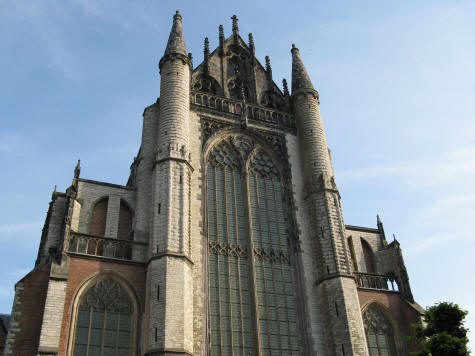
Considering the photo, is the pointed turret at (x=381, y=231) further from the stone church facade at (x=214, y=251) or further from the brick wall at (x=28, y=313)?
the brick wall at (x=28, y=313)

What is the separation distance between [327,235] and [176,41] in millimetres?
12939

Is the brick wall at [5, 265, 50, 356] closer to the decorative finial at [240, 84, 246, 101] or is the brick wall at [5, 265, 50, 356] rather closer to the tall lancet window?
the tall lancet window

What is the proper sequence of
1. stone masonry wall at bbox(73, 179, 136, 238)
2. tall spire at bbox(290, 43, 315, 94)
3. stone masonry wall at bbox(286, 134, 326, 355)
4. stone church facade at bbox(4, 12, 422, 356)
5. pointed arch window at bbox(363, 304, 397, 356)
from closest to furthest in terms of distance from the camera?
stone church facade at bbox(4, 12, 422, 356) → stone masonry wall at bbox(73, 179, 136, 238) → stone masonry wall at bbox(286, 134, 326, 355) → pointed arch window at bbox(363, 304, 397, 356) → tall spire at bbox(290, 43, 315, 94)

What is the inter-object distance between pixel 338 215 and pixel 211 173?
258 inches

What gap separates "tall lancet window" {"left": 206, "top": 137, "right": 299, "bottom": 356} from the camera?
20000 millimetres

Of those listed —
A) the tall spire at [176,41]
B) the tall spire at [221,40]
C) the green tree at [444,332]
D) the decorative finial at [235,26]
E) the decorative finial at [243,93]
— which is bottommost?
the green tree at [444,332]

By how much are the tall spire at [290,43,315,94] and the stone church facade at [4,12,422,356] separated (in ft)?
0.96

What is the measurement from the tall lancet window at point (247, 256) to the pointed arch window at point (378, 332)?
3671mm

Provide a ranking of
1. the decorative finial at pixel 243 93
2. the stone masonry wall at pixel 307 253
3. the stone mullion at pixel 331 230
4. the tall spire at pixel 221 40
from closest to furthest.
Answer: the stone masonry wall at pixel 307 253, the stone mullion at pixel 331 230, the decorative finial at pixel 243 93, the tall spire at pixel 221 40

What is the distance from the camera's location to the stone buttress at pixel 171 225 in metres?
17.5

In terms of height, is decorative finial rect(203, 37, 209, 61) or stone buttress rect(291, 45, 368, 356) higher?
decorative finial rect(203, 37, 209, 61)

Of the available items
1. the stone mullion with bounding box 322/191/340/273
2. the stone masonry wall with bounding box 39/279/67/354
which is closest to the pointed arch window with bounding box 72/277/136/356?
the stone masonry wall with bounding box 39/279/67/354

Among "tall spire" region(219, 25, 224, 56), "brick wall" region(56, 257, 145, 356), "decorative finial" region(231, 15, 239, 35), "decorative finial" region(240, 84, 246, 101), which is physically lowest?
"brick wall" region(56, 257, 145, 356)

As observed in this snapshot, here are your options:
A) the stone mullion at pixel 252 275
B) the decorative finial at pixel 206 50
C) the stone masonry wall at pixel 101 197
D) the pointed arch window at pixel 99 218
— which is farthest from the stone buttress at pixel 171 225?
the decorative finial at pixel 206 50
